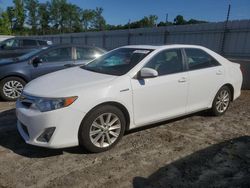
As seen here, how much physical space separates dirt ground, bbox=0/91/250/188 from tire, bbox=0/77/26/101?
1.94m

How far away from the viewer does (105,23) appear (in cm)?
7556

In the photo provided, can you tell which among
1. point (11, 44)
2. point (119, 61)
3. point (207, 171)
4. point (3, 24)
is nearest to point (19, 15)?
→ point (3, 24)

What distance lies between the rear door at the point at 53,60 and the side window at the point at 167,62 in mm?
3095

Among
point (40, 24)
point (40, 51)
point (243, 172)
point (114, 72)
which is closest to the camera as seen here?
point (243, 172)

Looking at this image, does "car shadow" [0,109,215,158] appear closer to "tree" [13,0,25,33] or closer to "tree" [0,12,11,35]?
"tree" [0,12,11,35]

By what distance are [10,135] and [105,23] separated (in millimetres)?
74900

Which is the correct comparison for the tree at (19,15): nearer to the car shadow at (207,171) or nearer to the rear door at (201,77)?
the rear door at (201,77)

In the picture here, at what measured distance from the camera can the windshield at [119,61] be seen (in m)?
3.99

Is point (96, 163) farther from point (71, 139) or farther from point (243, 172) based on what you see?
point (243, 172)

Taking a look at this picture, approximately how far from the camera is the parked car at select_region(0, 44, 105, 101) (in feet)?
20.4

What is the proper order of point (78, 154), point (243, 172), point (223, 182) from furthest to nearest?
point (78, 154) < point (243, 172) < point (223, 182)

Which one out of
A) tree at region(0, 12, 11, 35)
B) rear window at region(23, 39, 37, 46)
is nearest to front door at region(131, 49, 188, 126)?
rear window at region(23, 39, 37, 46)

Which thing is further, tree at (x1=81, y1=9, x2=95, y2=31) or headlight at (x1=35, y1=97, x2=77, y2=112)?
tree at (x1=81, y1=9, x2=95, y2=31)

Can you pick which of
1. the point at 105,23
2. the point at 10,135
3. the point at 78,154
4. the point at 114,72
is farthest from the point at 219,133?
the point at 105,23
